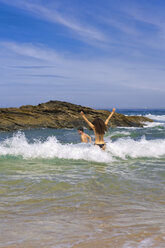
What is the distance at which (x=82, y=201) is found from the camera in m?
4.23

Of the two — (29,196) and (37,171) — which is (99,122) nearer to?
(37,171)

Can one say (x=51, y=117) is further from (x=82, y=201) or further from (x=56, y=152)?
(x=82, y=201)

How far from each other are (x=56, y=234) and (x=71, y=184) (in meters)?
2.43

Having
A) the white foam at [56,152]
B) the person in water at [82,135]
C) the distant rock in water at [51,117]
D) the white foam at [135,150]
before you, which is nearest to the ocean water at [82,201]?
the white foam at [56,152]

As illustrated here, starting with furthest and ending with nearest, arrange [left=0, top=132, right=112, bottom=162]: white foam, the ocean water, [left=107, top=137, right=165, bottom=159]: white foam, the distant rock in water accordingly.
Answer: the distant rock in water, [left=107, top=137, right=165, bottom=159]: white foam, [left=0, top=132, right=112, bottom=162]: white foam, the ocean water

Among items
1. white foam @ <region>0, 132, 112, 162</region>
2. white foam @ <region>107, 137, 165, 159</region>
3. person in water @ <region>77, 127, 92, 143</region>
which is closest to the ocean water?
white foam @ <region>0, 132, 112, 162</region>

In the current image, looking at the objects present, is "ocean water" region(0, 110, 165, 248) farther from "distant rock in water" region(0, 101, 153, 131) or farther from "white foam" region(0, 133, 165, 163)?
"distant rock in water" region(0, 101, 153, 131)

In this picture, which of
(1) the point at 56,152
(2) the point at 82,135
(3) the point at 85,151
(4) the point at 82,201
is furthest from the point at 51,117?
(4) the point at 82,201

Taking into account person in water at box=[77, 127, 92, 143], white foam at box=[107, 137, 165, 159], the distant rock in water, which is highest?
the distant rock in water

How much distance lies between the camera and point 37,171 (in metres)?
6.64

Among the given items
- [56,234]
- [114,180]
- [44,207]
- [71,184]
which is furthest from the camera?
[114,180]

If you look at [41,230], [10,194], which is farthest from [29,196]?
[41,230]

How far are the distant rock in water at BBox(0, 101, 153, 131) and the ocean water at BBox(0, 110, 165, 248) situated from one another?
645 inches

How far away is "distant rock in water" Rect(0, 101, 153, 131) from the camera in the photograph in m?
24.6
